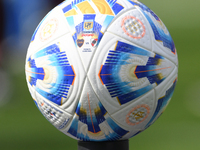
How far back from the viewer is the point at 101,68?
160cm

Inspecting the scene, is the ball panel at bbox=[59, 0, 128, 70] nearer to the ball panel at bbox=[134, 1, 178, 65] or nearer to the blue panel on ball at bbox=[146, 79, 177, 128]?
the ball panel at bbox=[134, 1, 178, 65]

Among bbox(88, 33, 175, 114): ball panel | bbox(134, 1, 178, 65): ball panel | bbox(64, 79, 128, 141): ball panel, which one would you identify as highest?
bbox(134, 1, 178, 65): ball panel

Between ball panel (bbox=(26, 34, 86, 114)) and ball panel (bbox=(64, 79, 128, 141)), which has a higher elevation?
ball panel (bbox=(26, 34, 86, 114))

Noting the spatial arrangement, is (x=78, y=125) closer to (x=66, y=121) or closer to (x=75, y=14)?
(x=66, y=121)

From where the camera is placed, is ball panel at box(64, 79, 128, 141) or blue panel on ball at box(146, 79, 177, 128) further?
blue panel on ball at box(146, 79, 177, 128)

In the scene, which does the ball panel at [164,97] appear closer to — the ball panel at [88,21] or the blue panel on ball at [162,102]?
the blue panel on ball at [162,102]

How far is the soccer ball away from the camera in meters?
1.61

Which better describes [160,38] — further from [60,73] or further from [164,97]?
[60,73]

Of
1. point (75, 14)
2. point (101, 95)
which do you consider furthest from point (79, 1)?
point (101, 95)

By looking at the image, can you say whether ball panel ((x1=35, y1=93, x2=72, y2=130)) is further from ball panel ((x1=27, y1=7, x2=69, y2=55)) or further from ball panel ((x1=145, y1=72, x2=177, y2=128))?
ball panel ((x1=145, y1=72, x2=177, y2=128))

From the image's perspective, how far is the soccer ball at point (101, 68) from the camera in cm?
161

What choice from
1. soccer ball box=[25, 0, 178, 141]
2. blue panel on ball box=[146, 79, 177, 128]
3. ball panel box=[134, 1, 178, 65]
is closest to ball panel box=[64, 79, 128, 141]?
soccer ball box=[25, 0, 178, 141]

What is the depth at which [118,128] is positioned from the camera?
1741 millimetres

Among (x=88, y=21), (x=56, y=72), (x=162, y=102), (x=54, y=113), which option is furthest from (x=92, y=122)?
(x=88, y=21)
